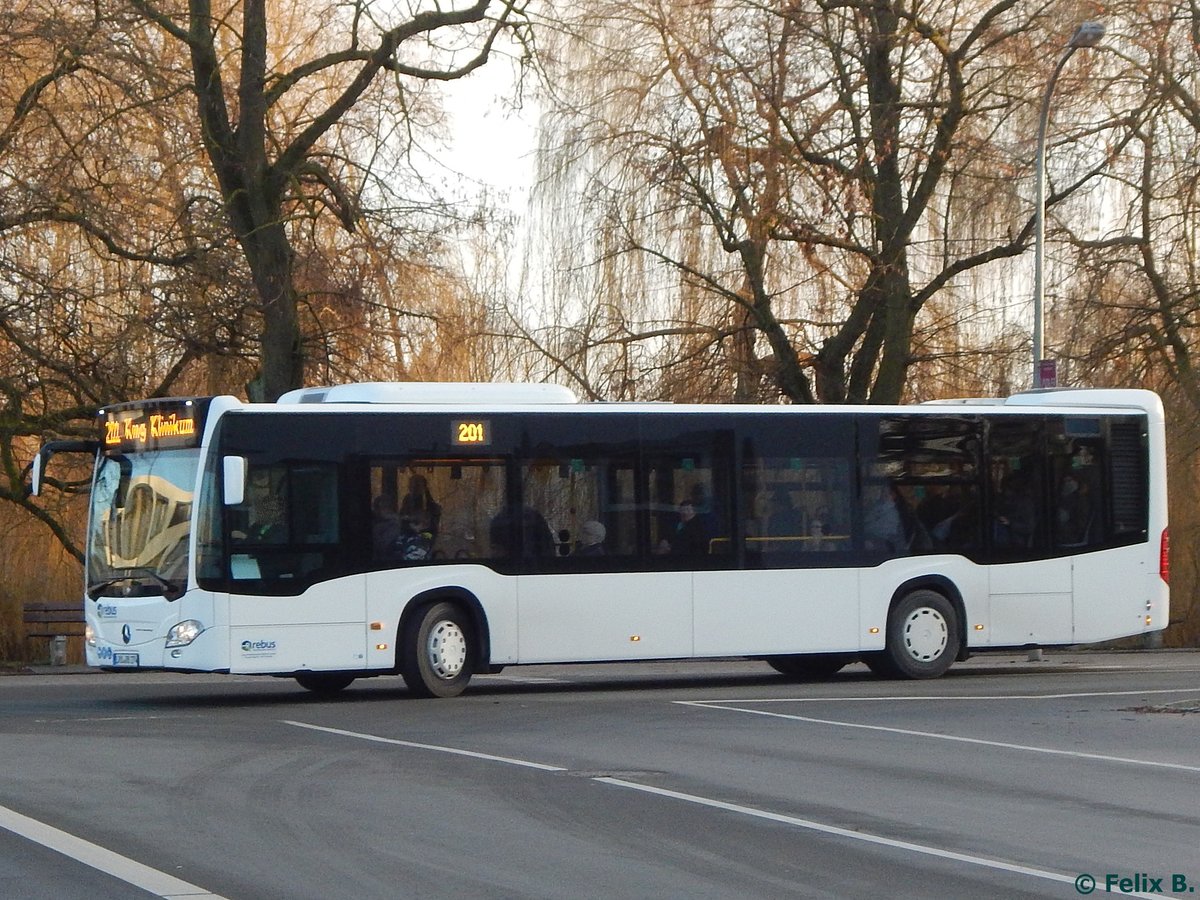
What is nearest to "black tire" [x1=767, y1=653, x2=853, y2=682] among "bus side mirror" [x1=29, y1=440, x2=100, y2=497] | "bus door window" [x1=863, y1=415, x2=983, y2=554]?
"bus door window" [x1=863, y1=415, x2=983, y2=554]

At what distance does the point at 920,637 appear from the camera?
763 inches

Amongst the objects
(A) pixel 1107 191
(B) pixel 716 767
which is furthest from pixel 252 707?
(A) pixel 1107 191

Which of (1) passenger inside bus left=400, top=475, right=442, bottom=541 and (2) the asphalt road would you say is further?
(1) passenger inside bus left=400, top=475, right=442, bottom=541

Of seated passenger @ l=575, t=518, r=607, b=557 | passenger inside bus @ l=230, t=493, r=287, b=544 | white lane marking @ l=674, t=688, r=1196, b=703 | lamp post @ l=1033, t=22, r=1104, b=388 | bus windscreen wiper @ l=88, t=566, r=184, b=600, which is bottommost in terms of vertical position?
white lane marking @ l=674, t=688, r=1196, b=703

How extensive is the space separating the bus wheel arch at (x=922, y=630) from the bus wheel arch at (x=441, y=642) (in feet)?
15.3

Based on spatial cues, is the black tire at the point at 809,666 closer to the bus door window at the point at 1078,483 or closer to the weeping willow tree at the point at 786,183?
the bus door window at the point at 1078,483

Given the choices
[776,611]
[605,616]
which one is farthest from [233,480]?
[776,611]

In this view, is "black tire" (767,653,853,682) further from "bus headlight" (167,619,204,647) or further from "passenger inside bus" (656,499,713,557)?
"bus headlight" (167,619,204,647)

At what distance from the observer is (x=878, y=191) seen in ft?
82.8

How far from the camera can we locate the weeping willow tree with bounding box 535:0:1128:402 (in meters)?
24.6

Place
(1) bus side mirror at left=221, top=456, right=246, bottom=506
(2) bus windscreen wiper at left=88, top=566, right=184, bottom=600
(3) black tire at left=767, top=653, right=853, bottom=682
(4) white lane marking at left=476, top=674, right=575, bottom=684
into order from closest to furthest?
(1) bus side mirror at left=221, top=456, right=246, bottom=506, (2) bus windscreen wiper at left=88, top=566, right=184, bottom=600, (3) black tire at left=767, top=653, right=853, bottom=682, (4) white lane marking at left=476, top=674, right=575, bottom=684

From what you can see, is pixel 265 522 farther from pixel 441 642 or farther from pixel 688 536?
pixel 688 536

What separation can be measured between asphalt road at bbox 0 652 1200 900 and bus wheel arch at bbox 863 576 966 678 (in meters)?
1.22

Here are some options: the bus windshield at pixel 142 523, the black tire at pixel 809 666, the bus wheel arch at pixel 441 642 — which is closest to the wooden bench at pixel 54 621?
the bus windshield at pixel 142 523
